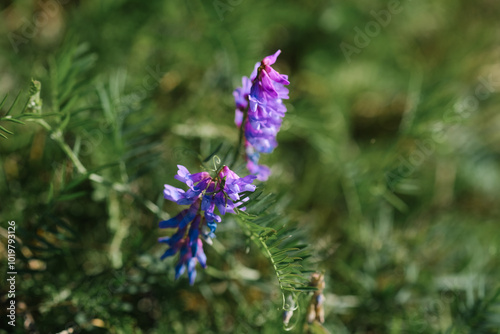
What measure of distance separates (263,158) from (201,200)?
93 centimetres

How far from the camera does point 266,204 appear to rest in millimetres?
1496

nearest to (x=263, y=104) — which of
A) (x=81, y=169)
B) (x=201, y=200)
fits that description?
(x=201, y=200)

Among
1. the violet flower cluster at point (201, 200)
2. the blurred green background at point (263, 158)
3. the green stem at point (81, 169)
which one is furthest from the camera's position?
the blurred green background at point (263, 158)

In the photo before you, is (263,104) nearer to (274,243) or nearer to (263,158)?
(274,243)

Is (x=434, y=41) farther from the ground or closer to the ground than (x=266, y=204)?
farther from the ground

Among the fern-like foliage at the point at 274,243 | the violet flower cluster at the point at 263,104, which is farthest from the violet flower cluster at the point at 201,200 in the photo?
the violet flower cluster at the point at 263,104

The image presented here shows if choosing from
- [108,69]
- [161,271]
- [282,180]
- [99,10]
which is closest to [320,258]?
[282,180]

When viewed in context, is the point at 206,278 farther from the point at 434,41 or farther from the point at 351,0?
the point at 434,41

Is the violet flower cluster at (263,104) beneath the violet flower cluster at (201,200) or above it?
above

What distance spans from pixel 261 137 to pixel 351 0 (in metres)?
2.20

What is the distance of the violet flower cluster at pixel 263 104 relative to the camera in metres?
1.42

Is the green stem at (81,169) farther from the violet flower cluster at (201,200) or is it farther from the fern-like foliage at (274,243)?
the fern-like foliage at (274,243)

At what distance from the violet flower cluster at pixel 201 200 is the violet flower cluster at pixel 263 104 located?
23 cm

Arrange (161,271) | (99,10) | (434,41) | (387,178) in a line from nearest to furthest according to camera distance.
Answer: (161,271) → (387,178) → (99,10) → (434,41)
